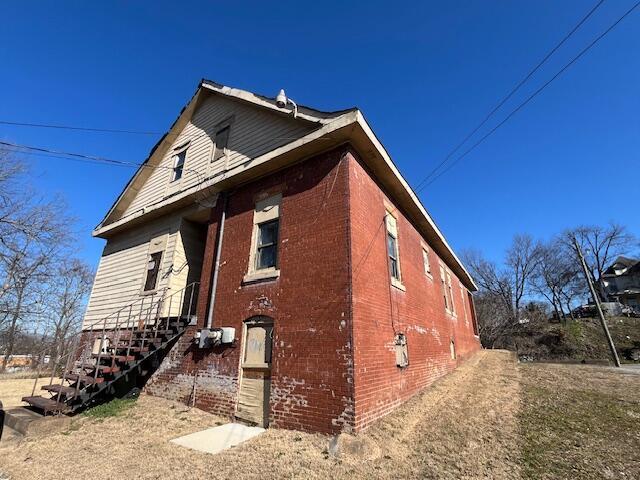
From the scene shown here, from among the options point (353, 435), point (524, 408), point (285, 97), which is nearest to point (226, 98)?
point (285, 97)

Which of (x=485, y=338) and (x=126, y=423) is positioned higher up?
(x=485, y=338)

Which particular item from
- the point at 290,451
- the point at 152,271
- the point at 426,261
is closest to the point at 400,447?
the point at 290,451

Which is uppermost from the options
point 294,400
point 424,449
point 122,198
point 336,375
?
point 122,198

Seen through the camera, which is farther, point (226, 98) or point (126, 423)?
point (226, 98)

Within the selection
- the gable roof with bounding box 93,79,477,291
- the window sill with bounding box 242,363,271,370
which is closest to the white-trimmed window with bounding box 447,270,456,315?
the gable roof with bounding box 93,79,477,291

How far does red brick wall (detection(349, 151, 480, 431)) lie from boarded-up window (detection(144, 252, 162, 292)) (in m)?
7.82

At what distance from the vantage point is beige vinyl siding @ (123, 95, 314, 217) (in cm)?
920

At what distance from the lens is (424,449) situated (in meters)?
5.42

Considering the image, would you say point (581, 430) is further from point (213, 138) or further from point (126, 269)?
point (126, 269)

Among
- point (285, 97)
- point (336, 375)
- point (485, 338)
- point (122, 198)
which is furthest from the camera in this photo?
point (485, 338)

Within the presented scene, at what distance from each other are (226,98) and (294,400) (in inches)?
394

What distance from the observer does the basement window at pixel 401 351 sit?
8383 mm

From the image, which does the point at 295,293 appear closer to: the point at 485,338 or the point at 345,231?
the point at 345,231

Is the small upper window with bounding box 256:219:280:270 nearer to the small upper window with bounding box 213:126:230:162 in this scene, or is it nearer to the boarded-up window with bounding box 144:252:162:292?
the small upper window with bounding box 213:126:230:162
